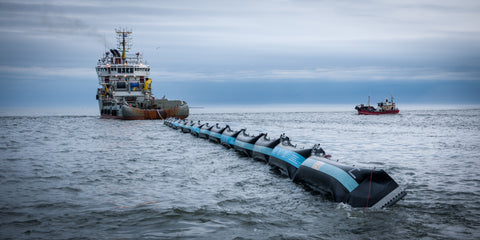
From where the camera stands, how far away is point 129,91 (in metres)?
76.1

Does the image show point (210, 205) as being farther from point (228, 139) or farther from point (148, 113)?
point (148, 113)

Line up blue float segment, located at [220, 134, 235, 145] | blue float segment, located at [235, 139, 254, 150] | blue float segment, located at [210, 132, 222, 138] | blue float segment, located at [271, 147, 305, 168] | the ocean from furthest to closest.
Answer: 1. blue float segment, located at [210, 132, 222, 138]
2. blue float segment, located at [220, 134, 235, 145]
3. blue float segment, located at [235, 139, 254, 150]
4. blue float segment, located at [271, 147, 305, 168]
5. the ocean

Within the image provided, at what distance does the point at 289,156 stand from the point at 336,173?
14.1 ft

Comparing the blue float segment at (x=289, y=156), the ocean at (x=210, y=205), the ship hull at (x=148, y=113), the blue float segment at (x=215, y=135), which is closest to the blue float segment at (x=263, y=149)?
the ocean at (x=210, y=205)

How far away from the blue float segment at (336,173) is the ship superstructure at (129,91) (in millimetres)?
61591

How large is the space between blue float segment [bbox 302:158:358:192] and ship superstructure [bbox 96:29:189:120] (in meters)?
61.6

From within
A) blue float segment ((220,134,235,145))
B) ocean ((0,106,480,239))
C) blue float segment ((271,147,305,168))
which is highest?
blue float segment ((271,147,305,168))

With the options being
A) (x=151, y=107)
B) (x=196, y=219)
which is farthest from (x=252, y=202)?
(x=151, y=107)

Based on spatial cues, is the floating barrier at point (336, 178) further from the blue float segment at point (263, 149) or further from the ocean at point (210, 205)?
the blue float segment at point (263, 149)

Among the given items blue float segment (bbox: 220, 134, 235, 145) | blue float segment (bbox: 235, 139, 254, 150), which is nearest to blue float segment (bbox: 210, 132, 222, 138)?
blue float segment (bbox: 220, 134, 235, 145)

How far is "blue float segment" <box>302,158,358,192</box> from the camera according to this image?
33.1 feet

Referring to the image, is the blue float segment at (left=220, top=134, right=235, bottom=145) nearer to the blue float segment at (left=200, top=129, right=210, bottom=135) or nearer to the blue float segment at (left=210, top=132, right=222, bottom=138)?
the blue float segment at (left=210, top=132, right=222, bottom=138)

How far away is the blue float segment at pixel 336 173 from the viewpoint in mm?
10094

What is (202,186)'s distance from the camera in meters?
13.5
